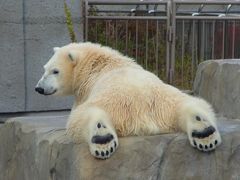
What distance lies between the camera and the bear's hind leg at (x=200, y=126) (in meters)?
4.25

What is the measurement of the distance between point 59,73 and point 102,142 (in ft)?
3.86

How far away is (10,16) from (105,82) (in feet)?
12.5

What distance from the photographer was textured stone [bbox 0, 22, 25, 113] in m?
8.36

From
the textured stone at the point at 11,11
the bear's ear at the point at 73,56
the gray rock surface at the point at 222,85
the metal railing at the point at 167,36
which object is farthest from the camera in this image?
the metal railing at the point at 167,36

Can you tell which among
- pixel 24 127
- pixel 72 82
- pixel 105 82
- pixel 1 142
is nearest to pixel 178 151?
pixel 105 82

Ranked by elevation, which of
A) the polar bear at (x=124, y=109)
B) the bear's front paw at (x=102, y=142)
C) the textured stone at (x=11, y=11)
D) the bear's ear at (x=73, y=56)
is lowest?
the bear's front paw at (x=102, y=142)

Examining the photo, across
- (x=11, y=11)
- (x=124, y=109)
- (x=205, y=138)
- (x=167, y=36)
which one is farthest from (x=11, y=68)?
(x=205, y=138)

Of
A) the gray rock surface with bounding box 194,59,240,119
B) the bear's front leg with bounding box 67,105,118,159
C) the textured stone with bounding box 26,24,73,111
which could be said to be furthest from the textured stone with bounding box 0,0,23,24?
the bear's front leg with bounding box 67,105,118,159

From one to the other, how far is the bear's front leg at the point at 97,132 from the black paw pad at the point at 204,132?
1.56 feet

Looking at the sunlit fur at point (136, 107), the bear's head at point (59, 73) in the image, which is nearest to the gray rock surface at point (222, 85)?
the sunlit fur at point (136, 107)

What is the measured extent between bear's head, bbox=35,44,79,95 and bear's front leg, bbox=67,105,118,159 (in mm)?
787

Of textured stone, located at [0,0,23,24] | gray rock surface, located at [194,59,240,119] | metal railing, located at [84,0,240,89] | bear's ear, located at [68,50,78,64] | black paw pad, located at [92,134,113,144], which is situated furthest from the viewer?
metal railing, located at [84,0,240,89]

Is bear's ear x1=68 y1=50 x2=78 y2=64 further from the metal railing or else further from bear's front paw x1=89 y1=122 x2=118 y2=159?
the metal railing

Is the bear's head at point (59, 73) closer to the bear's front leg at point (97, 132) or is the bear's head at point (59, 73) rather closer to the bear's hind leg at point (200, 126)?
the bear's front leg at point (97, 132)
